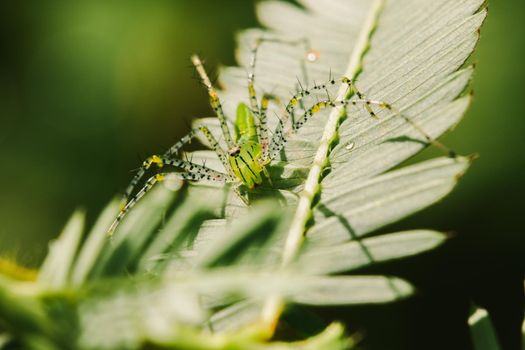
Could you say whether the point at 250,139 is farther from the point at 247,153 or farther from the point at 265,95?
the point at 265,95

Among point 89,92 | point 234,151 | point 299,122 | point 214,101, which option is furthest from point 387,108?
point 89,92

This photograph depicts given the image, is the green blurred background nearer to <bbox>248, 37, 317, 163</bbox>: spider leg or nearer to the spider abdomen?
the spider abdomen

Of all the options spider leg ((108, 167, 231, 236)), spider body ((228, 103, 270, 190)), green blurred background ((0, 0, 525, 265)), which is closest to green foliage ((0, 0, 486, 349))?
spider body ((228, 103, 270, 190))

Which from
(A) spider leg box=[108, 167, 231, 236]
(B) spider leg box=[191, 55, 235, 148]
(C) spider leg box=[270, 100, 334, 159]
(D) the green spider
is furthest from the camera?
(A) spider leg box=[108, 167, 231, 236]

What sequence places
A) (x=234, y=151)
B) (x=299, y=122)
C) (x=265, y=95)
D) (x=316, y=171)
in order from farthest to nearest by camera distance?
(x=234, y=151), (x=265, y=95), (x=299, y=122), (x=316, y=171)

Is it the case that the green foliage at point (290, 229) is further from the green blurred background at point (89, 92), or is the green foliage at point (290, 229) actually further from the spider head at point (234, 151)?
the green blurred background at point (89, 92)

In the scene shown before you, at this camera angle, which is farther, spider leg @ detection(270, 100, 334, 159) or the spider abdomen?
the spider abdomen

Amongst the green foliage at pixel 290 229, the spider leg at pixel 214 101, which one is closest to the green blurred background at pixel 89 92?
the spider leg at pixel 214 101
